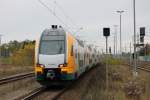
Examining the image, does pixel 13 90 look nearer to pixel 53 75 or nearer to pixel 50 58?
pixel 53 75

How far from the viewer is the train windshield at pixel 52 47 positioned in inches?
798

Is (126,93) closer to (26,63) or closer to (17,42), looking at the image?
(26,63)

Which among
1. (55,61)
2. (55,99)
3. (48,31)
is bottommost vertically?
(55,99)

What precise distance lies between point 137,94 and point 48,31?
698 centimetres

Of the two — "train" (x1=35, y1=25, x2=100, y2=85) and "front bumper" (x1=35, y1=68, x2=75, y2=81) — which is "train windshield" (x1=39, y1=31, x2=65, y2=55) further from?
"front bumper" (x1=35, y1=68, x2=75, y2=81)

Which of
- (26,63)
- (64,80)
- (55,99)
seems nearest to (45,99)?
(55,99)

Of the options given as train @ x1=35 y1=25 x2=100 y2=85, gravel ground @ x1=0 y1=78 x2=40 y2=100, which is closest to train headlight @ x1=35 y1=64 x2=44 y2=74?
train @ x1=35 y1=25 x2=100 y2=85

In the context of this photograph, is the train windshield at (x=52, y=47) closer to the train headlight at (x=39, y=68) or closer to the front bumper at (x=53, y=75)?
the train headlight at (x=39, y=68)

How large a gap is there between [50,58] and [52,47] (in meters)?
0.84

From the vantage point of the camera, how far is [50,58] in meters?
20.0

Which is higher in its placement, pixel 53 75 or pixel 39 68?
pixel 39 68

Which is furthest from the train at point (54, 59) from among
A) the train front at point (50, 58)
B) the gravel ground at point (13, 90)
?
the gravel ground at point (13, 90)

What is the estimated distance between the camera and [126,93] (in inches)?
701

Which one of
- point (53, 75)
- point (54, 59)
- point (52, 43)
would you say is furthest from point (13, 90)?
point (52, 43)
